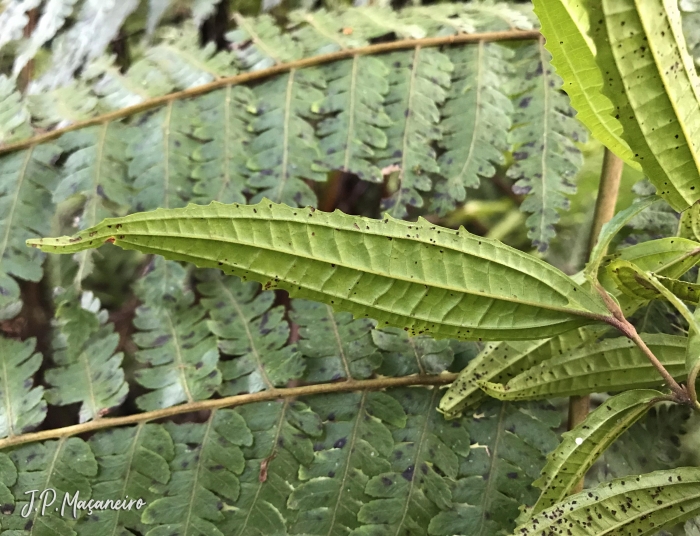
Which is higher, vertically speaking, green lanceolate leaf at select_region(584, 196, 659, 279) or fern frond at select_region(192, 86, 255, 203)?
fern frond at select_region(192, 86, 255, 203)

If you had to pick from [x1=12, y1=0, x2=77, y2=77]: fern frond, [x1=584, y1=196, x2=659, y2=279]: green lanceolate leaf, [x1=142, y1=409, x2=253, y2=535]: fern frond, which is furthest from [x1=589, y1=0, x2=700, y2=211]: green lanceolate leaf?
[x1=12, y1=0, x2=77, y2=77]: fern frond

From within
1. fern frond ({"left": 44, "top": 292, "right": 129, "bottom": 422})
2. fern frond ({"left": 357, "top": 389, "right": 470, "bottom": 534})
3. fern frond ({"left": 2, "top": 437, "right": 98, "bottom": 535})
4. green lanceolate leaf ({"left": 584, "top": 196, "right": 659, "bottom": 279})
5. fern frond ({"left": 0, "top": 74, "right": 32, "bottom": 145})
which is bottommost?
fern frond ({"left": 357, "top": 389, "right": 470, "bottom": 534})

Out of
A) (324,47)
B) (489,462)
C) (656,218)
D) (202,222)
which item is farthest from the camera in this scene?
(324,47)

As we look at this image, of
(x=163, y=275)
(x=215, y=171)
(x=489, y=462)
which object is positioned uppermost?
(x=215, y=171)

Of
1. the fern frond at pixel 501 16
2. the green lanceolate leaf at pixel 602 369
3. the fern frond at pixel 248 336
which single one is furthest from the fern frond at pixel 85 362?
the fern frond at pixel 501 16

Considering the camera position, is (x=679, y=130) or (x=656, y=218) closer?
(x=679, y=130)

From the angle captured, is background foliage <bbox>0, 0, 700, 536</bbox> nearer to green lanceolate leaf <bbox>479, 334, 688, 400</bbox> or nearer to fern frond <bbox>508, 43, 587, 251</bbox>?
fern frond <bbox>508, 43, 587, 251</bbox>

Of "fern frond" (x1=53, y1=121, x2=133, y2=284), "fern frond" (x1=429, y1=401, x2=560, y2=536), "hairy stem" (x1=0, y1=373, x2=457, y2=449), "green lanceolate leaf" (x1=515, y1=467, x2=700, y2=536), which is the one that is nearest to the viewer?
"green lanceolate leaf" (x1=515, y1=467, x2=700, y2=536)

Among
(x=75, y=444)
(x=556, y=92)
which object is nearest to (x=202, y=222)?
(x=75, y=444)

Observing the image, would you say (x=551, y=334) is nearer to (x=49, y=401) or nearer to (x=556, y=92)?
(x=556, y=92)
